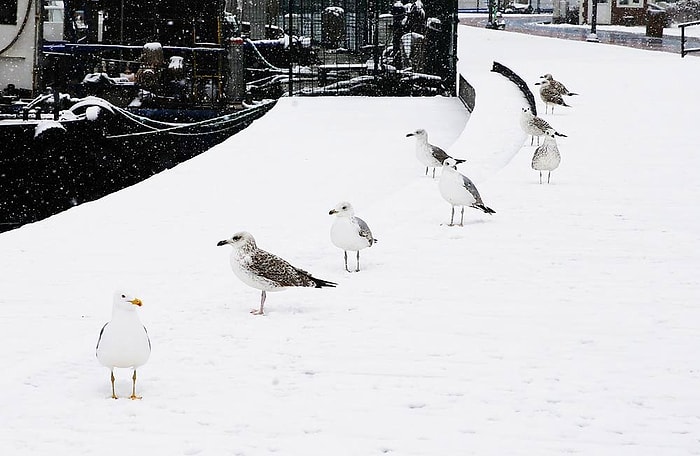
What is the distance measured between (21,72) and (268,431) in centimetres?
1860

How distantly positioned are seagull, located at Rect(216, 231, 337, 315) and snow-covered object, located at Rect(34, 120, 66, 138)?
482 inches

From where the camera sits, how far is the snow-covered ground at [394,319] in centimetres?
546

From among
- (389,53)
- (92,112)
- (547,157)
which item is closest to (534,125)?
(547,157)

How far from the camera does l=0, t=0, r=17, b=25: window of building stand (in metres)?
22.1

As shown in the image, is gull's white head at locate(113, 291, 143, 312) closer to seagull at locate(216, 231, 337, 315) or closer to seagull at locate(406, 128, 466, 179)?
seagull at locate(216, 231, 337, 315)

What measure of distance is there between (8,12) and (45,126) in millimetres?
4653

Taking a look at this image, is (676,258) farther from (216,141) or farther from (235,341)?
(216,141)

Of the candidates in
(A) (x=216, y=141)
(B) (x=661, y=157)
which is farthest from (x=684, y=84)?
(A) (x=216, y=141)

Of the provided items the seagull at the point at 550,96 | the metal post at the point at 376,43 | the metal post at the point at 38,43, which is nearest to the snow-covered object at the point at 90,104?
the metal post at the point at 38,43

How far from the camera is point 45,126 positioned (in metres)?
18.9

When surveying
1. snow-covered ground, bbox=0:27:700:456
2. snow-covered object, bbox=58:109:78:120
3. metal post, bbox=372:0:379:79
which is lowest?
snow-covered ground, bbox=0:27:700:456

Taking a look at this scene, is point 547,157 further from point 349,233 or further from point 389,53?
point 389,53

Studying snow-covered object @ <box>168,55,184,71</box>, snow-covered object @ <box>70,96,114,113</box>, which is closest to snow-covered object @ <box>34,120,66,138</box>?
snow-covered object @ <box>70,96,114,113</box>

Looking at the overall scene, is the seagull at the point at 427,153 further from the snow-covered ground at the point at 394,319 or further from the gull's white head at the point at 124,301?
the gull's white head at the point at 124,301
